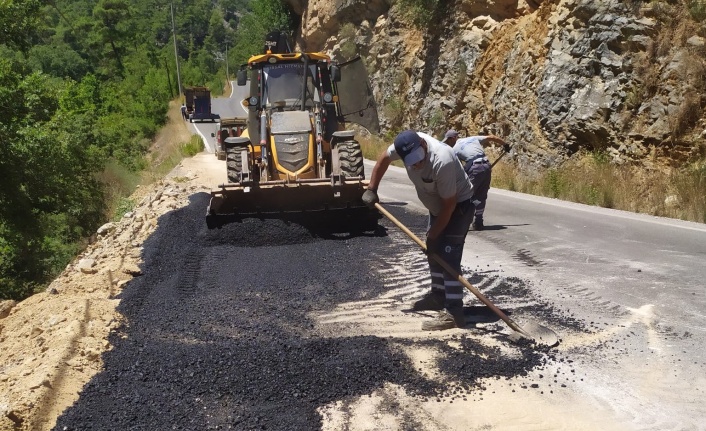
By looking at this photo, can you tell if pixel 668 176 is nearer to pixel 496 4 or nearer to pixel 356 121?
pixel 356 121

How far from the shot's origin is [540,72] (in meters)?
17.1

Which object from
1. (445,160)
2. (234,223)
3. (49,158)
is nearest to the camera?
(445,160)

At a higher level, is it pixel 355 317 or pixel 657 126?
pixel 657 126

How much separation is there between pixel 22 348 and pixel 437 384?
3.53 m

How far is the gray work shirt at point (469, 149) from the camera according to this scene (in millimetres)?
8875

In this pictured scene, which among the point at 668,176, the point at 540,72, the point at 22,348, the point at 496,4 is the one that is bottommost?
the point at 22,348

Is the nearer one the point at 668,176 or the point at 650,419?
the point at 650,419

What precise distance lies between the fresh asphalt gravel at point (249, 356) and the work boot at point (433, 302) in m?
0.68

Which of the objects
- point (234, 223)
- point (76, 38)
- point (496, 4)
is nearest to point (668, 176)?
point (234, 223)

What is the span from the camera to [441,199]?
5.38m

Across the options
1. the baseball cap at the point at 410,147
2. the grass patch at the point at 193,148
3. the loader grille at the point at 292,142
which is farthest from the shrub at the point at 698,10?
the grass patch at the point at 193,148

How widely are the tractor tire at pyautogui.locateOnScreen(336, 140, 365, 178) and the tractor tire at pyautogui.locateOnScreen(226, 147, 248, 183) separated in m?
1.44

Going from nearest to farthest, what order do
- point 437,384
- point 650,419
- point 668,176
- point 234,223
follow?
1. point 650,419
2. point 437,384
3. point 234,223
4. point 668,176

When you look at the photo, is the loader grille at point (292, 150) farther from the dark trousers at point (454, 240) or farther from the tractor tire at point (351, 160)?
the dark trousers at point (454, 240)
